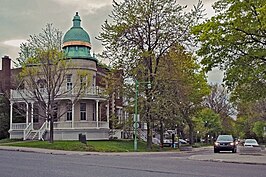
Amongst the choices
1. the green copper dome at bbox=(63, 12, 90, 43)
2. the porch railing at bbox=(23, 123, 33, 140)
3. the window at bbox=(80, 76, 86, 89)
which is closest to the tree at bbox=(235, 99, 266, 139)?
the green copper dome at bbox=(63, 12, 90, 43)

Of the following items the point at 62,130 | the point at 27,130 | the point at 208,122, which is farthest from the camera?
the point at 208,122

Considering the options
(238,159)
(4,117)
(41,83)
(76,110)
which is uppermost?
(41,83)

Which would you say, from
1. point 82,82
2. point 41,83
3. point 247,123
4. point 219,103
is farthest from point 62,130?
point 247,123

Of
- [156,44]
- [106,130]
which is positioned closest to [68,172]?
[156,44]

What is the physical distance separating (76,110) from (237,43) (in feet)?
80.9

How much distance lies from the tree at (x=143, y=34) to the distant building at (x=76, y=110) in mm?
4601

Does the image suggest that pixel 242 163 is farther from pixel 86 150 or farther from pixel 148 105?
pixel 148 105

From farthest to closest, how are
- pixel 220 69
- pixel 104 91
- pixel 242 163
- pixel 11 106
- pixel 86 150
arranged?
pixel 11 106 < pixel 104 91 < pixel 86 150 < pixel 220 69 < pixel 242 163

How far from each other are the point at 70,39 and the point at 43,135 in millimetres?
10421

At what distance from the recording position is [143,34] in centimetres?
4016

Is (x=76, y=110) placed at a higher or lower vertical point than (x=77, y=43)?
lower

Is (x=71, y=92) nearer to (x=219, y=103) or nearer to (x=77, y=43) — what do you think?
(x=77, y=43)

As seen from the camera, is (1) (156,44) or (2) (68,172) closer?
(2) (68,172)

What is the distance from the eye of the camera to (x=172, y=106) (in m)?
39.6
